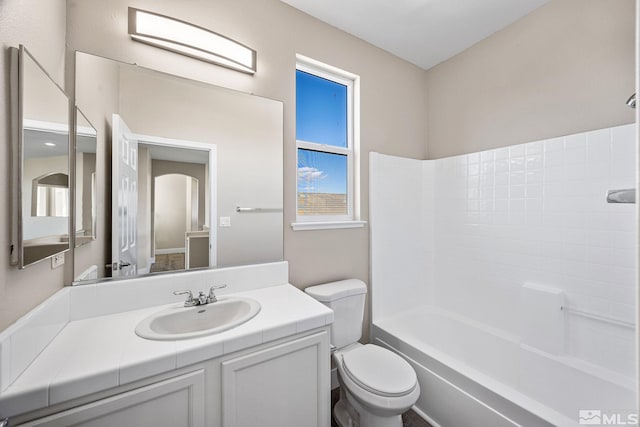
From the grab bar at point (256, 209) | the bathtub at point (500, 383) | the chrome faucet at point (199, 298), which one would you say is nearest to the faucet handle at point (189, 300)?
the chrome faucet at point (199, 298)

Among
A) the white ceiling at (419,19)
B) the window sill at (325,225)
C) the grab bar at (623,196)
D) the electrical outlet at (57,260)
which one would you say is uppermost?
the white ceiling at (419,19)

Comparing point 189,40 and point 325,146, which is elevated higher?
point 189,40

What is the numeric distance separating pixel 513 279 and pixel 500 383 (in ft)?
2.71

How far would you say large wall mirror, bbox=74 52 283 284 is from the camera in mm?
1252

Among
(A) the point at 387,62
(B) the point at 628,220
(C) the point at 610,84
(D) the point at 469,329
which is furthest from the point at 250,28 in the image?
(D) the point at 469,329

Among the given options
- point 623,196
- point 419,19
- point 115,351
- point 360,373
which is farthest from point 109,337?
point 419,19

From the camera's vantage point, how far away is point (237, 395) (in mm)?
991

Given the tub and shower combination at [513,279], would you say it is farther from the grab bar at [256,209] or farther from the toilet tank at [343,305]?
the grab bar at [256,209]

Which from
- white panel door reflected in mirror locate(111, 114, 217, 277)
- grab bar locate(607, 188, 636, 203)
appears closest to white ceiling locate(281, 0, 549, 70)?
white panel door reflected in mirror locate(111, 114, 217, 277)

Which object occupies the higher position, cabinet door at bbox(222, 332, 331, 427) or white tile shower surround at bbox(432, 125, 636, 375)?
white tile shower surround at bbox(432, 125, 636, 375)

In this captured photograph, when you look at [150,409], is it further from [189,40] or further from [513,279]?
[513,279]

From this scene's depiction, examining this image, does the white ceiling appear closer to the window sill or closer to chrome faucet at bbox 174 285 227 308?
the window sill

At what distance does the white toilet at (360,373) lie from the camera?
1286mm

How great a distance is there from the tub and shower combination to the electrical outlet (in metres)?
1.86
